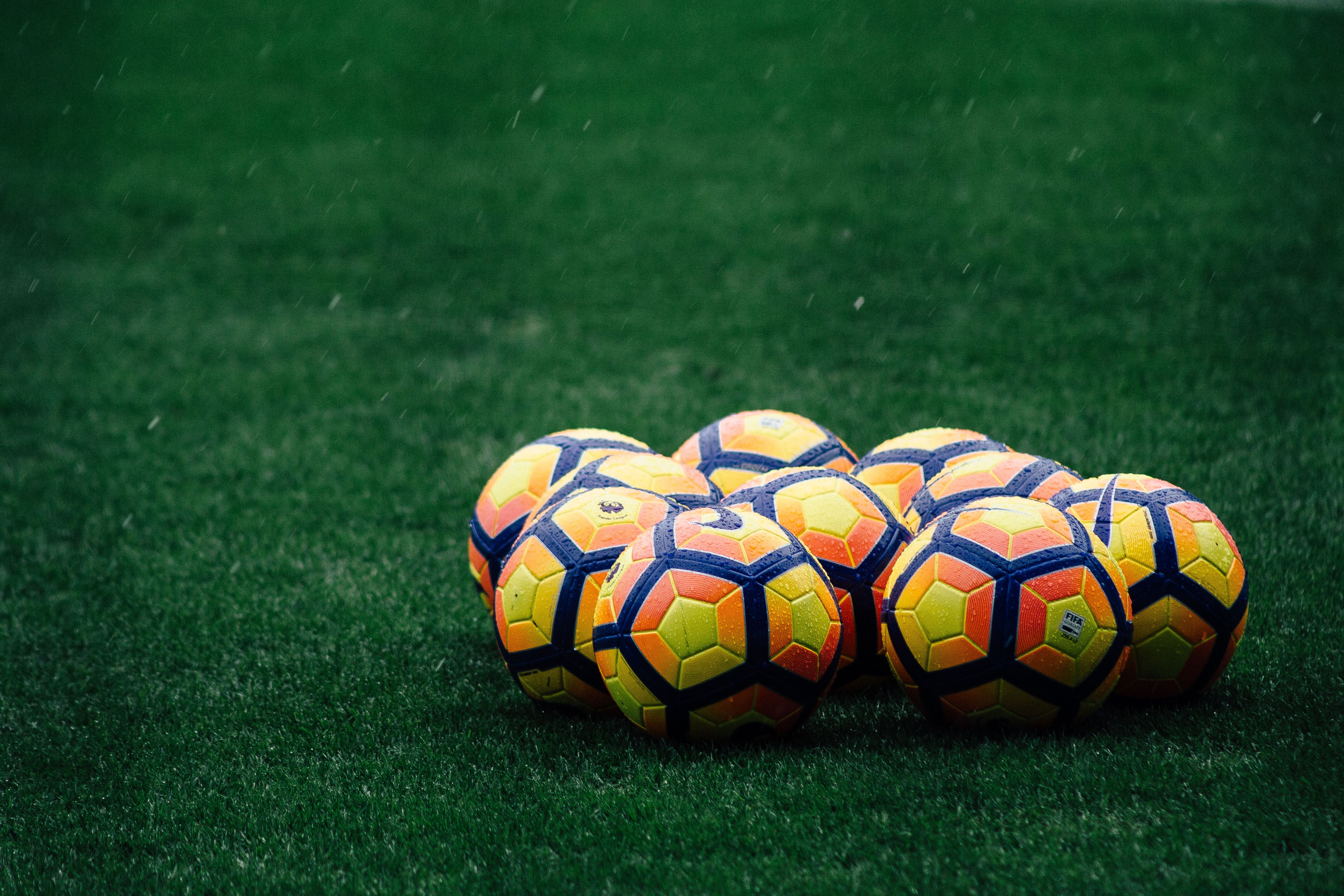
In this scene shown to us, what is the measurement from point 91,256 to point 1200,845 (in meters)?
12.0

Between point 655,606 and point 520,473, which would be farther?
point 520,473

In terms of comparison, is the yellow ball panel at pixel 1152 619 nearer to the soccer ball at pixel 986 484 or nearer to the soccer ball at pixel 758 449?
the soccer ball at pixel 986 484

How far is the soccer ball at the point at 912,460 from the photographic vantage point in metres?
5.36

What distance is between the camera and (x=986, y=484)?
490cm

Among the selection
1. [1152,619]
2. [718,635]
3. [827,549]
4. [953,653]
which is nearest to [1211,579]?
[1152,619]

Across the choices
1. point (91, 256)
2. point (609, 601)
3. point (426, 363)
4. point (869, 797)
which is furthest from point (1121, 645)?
point (91, 256)

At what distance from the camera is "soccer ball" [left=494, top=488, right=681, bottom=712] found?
14.8 ft

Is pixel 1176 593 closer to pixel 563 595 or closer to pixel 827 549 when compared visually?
pixel 827 549

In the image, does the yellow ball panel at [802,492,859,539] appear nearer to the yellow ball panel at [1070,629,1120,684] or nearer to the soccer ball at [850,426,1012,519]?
the soccer ball at [850,426,1012,519]

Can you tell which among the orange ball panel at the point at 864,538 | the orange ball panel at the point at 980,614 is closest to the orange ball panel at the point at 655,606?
the orange ball panel at the point at 864,538

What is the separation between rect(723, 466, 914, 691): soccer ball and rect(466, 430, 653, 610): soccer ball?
3.10 ft

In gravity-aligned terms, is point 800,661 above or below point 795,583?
below

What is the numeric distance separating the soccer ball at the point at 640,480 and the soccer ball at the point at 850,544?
0.27m

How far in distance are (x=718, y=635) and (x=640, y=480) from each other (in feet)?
3.80
